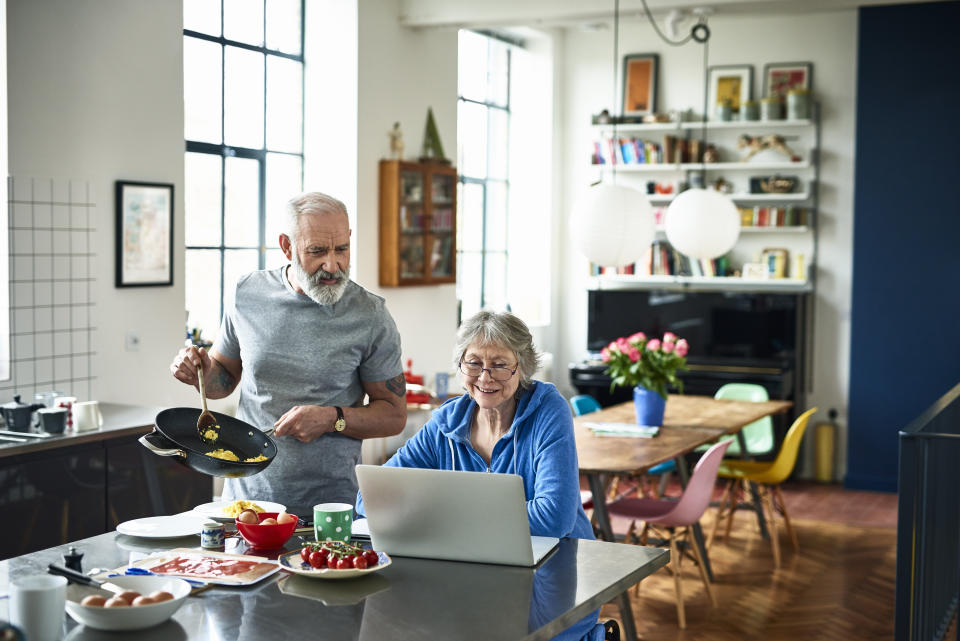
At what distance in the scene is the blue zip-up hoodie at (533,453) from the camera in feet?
8.64

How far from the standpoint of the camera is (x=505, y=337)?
2.84 metres

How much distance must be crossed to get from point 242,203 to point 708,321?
367 centimetres

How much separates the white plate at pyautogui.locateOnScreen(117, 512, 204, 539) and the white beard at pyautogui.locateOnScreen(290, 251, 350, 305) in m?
0.66

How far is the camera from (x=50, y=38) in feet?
14.8

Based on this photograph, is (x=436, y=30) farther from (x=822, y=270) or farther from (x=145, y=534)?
(x=145, y=534)

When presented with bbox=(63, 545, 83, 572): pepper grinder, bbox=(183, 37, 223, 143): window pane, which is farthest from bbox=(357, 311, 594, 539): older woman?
bbox=(183, 37, 223, 143): window pane

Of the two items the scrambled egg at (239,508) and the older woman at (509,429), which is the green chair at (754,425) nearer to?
the older woman at (509,429)

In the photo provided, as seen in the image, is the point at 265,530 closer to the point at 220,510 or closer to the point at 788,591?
the point at 220,510

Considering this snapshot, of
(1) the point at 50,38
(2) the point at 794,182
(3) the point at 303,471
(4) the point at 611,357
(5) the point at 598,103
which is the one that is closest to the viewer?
(3) the point at 303,471

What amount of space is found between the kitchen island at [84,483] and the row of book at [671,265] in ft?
14.9

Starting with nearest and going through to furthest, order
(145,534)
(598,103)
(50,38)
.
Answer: (145,534) → (50,38) → (598,103)

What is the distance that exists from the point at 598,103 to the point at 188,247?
4165 mm

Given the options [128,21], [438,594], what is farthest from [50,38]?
[438,594]

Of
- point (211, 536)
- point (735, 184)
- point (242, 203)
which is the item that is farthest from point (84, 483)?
point (735, 184)
